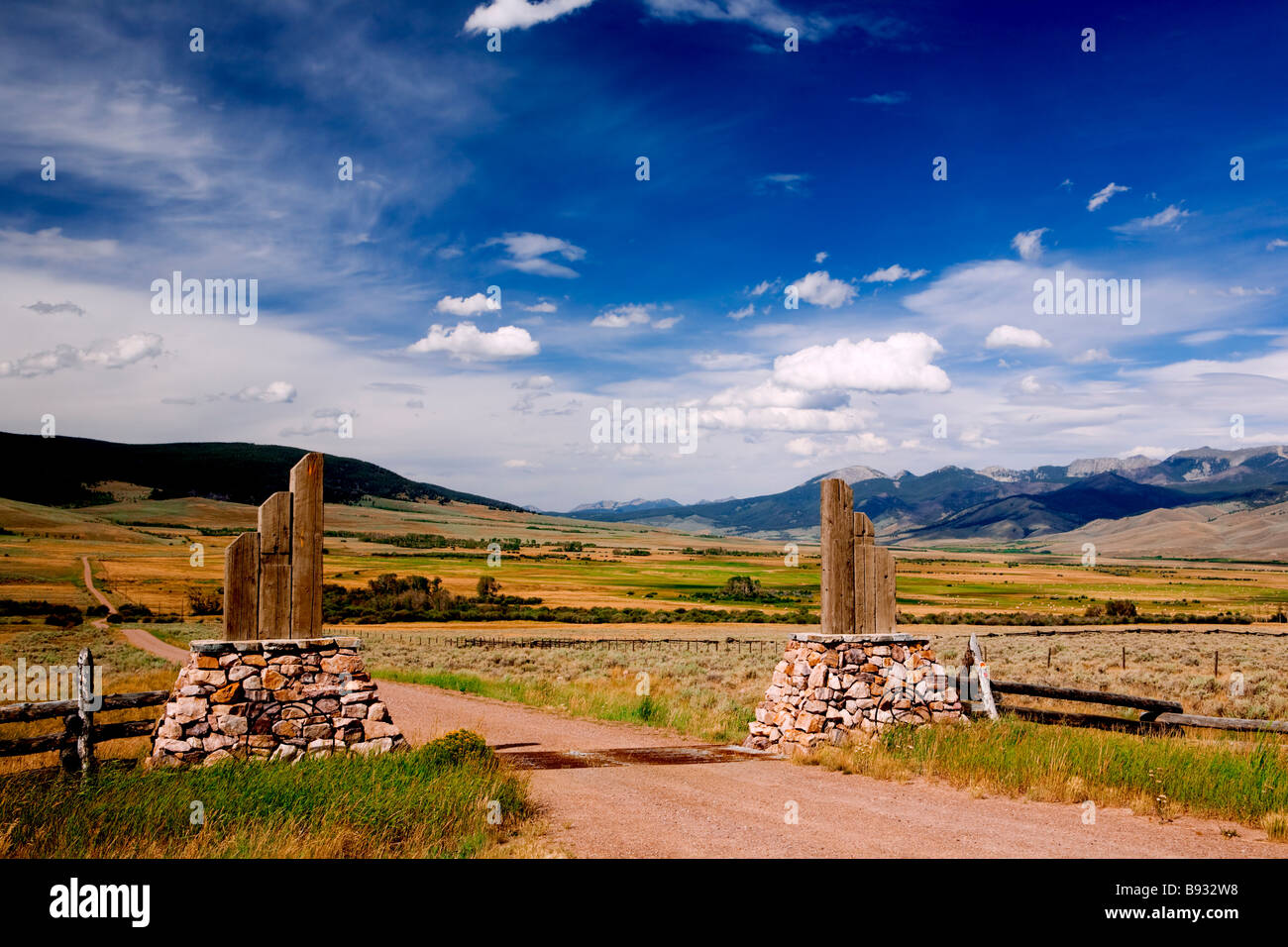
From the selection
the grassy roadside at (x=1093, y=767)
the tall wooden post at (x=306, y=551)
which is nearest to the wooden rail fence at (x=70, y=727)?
the tall wooden post at (x=306, y=551)

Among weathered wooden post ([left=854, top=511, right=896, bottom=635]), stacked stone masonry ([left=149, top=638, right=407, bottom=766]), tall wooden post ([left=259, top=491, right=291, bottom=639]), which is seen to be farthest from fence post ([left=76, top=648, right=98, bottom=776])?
weathered wooden post ([left=854, top=511, right=896, bottom=635])

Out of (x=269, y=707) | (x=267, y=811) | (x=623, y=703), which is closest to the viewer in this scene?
(x=267, y=811)

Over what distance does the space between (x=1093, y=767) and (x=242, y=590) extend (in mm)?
10097

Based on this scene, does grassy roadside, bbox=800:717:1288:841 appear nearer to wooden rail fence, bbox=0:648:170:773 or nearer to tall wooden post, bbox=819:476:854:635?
Answer: tall wooden post, bbox=819:476:854:635

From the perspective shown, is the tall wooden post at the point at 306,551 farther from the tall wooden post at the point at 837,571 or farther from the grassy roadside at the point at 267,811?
the tall wooden post at the point at 837,571

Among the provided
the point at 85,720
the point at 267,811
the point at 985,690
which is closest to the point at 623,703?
the point at 985,690

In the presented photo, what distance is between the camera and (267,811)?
738cm

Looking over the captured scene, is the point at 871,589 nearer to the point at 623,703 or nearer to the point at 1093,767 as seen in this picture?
the point at 1093,767

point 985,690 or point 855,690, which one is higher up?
point 855,690

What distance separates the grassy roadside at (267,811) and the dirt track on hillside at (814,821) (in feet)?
2.85

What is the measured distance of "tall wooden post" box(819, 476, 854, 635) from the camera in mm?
12203

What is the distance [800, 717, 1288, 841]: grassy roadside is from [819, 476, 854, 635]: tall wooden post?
1.67m

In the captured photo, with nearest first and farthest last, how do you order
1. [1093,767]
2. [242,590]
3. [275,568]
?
[242,590], [275,568], [1093,767]
